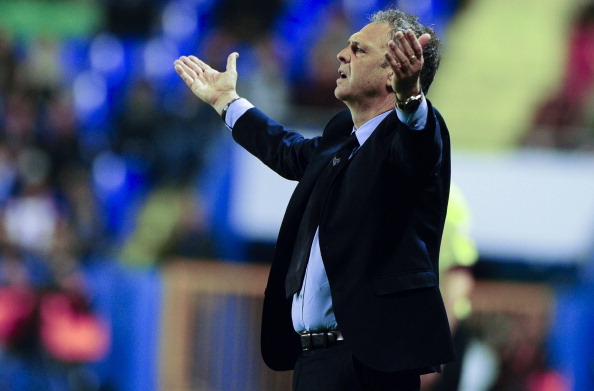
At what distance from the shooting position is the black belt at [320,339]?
2.43 meters

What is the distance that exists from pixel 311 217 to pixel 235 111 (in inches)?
25.8

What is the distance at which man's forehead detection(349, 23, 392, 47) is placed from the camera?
105 inches

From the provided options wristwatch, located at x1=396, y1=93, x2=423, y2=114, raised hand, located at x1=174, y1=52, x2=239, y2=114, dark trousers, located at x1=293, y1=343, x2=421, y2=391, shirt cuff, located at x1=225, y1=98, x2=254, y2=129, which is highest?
raised hand, located at x1=174, y1=52, x2=239, y2=114

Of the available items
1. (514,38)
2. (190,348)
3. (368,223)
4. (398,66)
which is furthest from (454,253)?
(514,38)

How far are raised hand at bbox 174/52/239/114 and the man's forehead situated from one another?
55 centimetres

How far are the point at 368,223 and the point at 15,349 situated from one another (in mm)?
4920

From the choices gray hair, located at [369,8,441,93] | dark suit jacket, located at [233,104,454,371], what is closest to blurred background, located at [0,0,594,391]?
gray hair, located at [369,8,441,93]

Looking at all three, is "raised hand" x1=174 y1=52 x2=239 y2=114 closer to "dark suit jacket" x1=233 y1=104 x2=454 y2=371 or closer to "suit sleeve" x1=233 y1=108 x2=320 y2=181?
"suit sleeve" x1=233 y1=108 x2=320 y2=181

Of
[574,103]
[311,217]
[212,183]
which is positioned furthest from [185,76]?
[574,103]

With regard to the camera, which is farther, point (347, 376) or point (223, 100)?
point (223, 100)

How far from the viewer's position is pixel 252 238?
24.5 feet

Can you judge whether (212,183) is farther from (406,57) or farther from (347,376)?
(406,57)

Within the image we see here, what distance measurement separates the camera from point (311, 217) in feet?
8.27

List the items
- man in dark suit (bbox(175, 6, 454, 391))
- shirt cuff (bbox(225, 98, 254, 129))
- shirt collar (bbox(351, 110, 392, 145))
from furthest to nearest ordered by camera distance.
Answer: shirt cuff (bbox(225, 98, 254, 129)) → shirt collar (bbox(351, 110, 392, 145)) → man in dark suit (bbox(175, 6, 454, 391))
